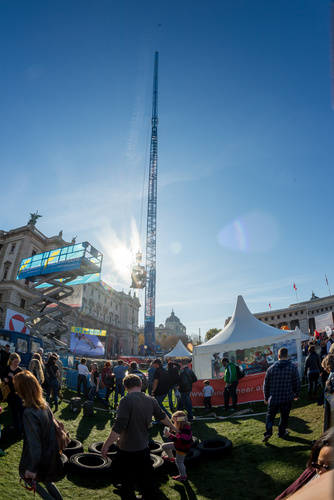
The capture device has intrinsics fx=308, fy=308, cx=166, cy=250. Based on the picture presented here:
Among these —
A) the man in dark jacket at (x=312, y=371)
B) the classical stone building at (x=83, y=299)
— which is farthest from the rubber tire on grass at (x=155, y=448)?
the classical stone building at (x=83, y=299)

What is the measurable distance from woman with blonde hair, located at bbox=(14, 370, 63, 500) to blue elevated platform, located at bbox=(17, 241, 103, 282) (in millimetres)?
20251

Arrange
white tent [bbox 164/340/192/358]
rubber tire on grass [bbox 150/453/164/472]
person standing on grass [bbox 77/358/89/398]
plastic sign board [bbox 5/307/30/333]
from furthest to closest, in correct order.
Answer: white tent [bbox 164/340/192/358], plastic sign board [bbox 5/307/30/333], person standing on grass [bbox 77/358/89/398], rubber tire on grass [bbox 150/453/164/472]

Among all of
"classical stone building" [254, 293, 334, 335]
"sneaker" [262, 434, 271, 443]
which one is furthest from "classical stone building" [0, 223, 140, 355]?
"classical stone building" [254, 293, 334, 335]

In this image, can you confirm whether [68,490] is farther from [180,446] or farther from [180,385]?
[180,385]

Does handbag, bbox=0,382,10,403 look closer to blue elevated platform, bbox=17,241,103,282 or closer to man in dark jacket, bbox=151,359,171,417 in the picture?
man in dark jacket, bbox=151,359,171,417

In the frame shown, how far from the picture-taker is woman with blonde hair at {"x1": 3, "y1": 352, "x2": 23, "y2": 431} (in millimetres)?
7535

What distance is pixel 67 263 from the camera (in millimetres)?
24250

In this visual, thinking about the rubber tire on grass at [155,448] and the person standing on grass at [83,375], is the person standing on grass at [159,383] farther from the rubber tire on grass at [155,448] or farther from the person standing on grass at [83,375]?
the person standing on grass at [83,375]

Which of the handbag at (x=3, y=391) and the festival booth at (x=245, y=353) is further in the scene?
the festival booth at (x=245, y=353)

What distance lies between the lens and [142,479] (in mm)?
3783

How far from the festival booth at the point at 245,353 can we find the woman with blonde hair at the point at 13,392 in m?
7.72

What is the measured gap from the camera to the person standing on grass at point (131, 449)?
3.79m

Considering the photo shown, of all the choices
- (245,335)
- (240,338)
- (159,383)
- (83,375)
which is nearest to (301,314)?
(245,335)

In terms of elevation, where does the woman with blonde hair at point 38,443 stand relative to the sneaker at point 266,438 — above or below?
above
